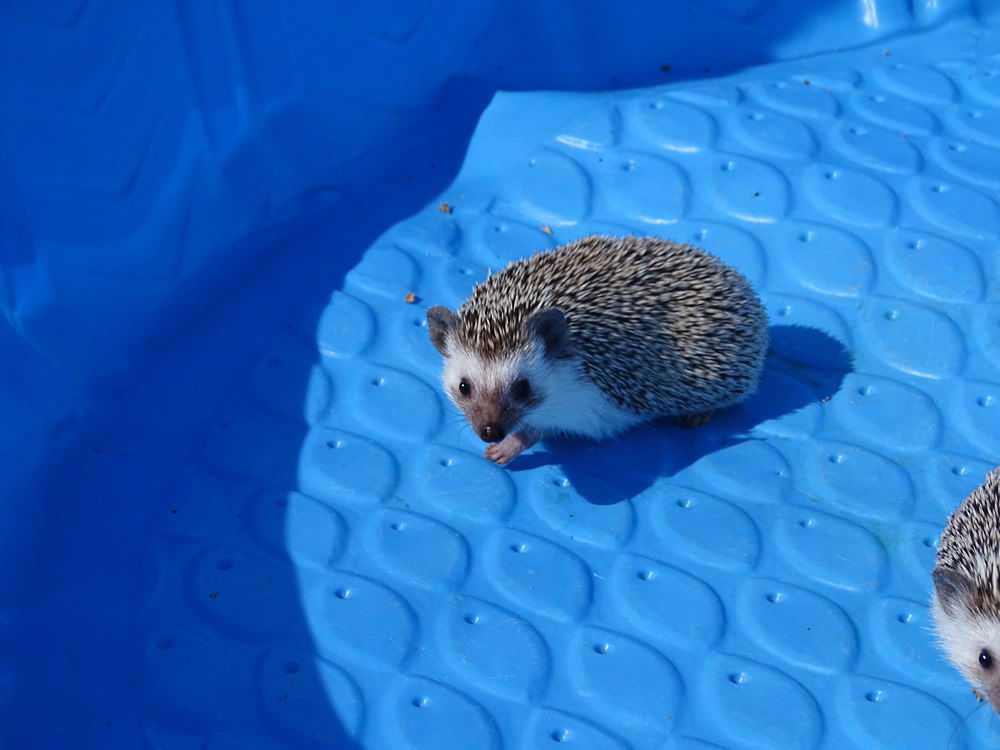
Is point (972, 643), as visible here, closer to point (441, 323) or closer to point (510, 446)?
point (510, 446)

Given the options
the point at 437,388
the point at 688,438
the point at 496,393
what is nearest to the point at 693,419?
the point at 688,438

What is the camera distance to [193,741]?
12.1ft

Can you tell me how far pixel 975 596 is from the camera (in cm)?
339

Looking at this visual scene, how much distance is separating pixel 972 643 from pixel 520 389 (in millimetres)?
1905

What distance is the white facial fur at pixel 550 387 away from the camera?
438 centimetres

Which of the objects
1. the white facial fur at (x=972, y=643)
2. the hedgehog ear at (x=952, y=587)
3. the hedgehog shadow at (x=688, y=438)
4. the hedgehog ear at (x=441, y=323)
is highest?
the hedgehog ear at (x=441, y=323)

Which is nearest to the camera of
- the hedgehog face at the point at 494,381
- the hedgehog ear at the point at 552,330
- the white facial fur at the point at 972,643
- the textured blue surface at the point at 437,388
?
the white facial fur at the point at 972,643

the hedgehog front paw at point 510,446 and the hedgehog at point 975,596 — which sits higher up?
the hedgehog at point 975,596

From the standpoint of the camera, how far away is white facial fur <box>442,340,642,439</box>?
438cm

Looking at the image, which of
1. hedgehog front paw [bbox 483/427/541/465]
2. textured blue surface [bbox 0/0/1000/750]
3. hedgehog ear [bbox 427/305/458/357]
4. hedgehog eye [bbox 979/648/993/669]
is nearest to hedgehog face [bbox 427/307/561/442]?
hedgehog ear [bbox 427/305/458/357]

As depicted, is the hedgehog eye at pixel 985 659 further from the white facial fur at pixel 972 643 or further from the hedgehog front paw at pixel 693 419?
the hedgehog front paw at pixel 693 419

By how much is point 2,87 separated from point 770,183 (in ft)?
12.4

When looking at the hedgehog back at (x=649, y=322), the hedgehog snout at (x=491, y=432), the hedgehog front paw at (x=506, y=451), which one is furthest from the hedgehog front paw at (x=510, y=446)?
the hedgehog back at (x=649, y=322)

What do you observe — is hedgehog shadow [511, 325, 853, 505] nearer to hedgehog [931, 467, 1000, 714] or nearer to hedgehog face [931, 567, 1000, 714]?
hedgehog [931, 467, 1000, 714]
